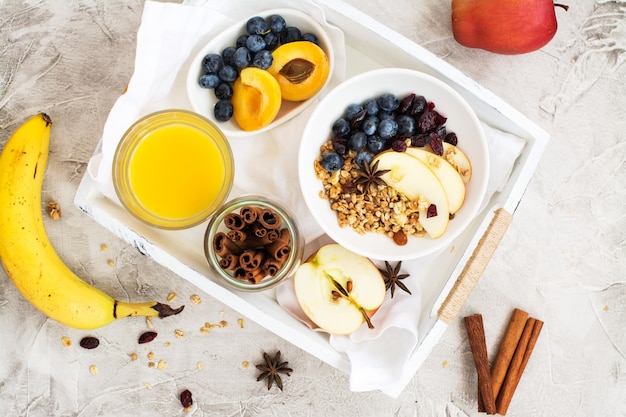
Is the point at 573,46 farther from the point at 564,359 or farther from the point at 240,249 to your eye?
the point at 240,249

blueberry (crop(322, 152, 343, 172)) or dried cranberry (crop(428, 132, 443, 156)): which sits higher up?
dried cranberry (crop(428, 132, 443, 156))

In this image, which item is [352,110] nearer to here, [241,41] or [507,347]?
[241,41]

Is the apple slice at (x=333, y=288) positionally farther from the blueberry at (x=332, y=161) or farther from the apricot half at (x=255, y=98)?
the apricot half at (x=255, y=98)

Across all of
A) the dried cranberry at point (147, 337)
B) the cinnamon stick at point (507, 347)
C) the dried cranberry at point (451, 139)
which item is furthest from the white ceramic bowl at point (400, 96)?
the dried cranberry at point (147, 337)

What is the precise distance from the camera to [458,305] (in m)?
0.96

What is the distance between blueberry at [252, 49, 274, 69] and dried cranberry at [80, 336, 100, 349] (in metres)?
0.70

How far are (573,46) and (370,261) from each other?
670mm

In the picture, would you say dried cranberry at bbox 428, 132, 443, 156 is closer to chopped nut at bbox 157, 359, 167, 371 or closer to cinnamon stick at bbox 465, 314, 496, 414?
cinnamon stick at bbox 465, 314, 496, 414

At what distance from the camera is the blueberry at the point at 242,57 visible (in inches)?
37.1

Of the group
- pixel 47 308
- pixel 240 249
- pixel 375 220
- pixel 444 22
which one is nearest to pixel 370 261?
pixel 375 220

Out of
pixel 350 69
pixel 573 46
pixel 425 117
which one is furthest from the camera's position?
pixel 573 46

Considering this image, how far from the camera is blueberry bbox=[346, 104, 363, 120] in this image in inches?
37.2

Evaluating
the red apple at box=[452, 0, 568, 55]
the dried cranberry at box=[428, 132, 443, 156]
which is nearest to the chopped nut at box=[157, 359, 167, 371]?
the dried cranberry at box=[428, 132, 443, 156]

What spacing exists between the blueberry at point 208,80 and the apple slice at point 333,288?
361mm
